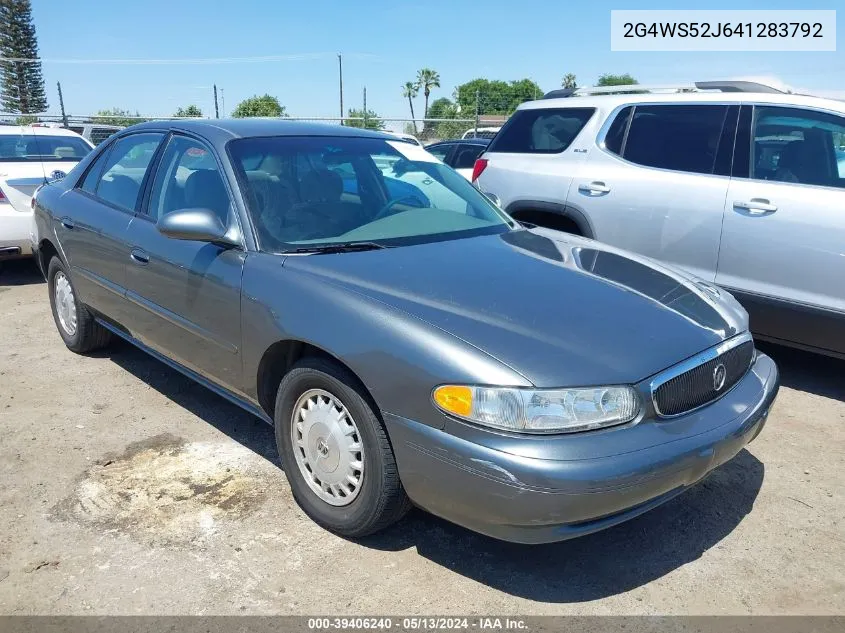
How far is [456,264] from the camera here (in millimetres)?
3105

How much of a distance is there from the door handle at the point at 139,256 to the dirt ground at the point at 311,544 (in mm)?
934

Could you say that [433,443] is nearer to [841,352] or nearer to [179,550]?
[179,550]

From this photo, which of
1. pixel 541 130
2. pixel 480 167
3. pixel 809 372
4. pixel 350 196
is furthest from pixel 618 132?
pixel 350 196

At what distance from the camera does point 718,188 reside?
4.80 meters

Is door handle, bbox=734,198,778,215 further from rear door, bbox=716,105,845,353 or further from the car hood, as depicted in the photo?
the car hood

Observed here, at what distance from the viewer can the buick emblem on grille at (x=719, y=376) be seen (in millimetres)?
2760

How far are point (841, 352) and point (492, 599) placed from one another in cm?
294

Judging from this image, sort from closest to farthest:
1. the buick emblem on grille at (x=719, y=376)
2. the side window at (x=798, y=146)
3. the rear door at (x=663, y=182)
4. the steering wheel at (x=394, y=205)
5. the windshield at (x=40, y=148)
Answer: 1. the buick emblem on grille at (x=719, y=376)
2. the steering wheel at (x=394, y=205)
3. the side window at (x=798, y=146)
4. the rear door at (x=663, y=182)
5. the windshield at (x=40, y=148)

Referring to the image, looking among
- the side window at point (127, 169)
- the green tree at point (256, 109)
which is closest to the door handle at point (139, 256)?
the side window at point (127, 169)

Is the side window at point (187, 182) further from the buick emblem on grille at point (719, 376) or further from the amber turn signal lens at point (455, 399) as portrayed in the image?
the buick emblem on grille at point (719, 376)

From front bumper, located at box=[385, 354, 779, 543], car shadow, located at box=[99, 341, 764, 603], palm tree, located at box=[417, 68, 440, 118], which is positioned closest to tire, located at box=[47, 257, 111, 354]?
car shadow, located at box=[99, 341, 764, 603]

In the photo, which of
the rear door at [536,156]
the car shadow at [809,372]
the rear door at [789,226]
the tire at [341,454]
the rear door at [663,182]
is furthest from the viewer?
the rear door at [536,156]

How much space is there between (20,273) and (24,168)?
132cm

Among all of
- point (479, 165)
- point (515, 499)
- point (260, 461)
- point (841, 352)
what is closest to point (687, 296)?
point (515, 499)
